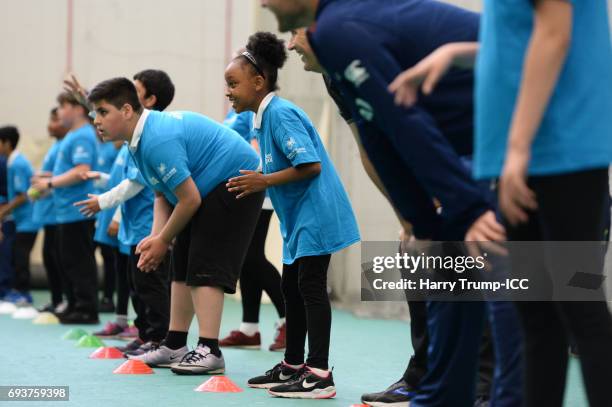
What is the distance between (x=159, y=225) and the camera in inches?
183

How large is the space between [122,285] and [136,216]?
102 centimetres

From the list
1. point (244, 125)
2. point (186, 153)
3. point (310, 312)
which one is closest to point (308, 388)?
point (310, 312)

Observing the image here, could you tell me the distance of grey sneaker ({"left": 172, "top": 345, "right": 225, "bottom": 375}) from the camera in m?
4.33

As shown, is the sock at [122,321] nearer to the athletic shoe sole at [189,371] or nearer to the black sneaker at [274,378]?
the athletic shoe sole at [189,371]

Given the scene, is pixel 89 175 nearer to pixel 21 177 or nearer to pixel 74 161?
pixel 74 161

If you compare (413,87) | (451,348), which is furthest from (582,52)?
(451,348)

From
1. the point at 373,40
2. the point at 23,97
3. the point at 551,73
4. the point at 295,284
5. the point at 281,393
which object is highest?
the point at 23,97

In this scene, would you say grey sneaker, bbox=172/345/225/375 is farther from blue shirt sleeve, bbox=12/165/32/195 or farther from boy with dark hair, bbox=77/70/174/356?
blue shirt sleeve, bbox=12/165/32/195

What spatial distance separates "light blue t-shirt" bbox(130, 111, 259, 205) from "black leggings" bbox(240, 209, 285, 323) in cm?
103

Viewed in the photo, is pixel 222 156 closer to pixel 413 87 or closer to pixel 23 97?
pixel 413 87

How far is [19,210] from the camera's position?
8812 millimetres

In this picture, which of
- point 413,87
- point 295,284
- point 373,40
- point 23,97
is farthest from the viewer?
point 23,97

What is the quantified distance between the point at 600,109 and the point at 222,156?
2800 mm

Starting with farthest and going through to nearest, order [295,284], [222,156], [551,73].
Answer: [222,156] < [295,284] < [551,73]
